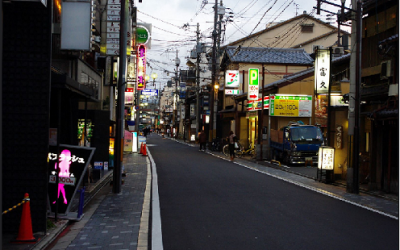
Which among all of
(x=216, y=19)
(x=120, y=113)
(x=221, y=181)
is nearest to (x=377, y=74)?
(x=221, y=181)

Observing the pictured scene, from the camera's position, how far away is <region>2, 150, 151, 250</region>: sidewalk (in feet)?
25.8

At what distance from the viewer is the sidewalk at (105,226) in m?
7.85

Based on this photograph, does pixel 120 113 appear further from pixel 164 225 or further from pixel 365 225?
pixel 365 225

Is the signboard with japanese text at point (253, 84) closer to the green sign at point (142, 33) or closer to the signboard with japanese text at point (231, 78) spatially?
the signboard with japanese text at point (231, 78)

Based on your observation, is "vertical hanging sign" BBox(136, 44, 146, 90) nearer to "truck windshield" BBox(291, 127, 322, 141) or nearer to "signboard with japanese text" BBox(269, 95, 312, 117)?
"signboard with japanese text" BBox(269, 95, 312, 117)

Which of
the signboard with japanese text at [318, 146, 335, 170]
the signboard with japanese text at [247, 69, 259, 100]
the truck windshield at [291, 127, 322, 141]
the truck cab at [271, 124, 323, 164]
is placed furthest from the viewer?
the signboard with japanese text at [247, 69, 259, 100]

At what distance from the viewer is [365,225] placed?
32.1 ft

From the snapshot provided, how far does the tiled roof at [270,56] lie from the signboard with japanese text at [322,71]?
2585 centimetres

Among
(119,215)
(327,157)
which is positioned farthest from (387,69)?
(119,215)

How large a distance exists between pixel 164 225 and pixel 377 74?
37.3 ft

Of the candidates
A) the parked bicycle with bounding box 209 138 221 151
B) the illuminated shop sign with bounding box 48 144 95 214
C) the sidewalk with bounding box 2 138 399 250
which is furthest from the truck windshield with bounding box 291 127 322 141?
the illuminated shop sign with bounding box 48 144 95 214

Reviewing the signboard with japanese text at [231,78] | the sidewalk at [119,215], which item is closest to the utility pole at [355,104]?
the sidewalk at [119,215]

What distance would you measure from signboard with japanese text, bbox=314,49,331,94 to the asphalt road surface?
604cm

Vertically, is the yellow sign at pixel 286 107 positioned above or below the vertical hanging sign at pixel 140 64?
below
